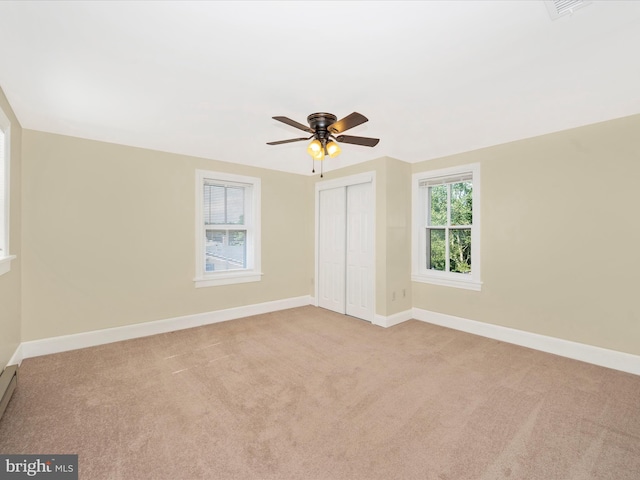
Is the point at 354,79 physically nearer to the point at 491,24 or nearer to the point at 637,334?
the point at 491,24

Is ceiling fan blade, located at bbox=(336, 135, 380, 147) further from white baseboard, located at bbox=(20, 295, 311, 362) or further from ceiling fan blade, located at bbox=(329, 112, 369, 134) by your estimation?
white baseboard, located at bbox=(20, 295, 311, 362)

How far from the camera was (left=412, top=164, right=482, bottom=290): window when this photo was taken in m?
3.89

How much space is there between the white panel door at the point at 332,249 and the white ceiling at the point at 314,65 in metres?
1.87

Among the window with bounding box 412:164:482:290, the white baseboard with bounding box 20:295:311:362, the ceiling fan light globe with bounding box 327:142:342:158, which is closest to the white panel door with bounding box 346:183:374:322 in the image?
the window with bounding box 412:164:482:290

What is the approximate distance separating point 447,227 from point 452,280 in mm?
779

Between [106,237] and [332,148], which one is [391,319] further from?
[106,237]

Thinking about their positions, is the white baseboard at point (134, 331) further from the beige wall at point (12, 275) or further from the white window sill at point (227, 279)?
the white window sill at point (227, 279)

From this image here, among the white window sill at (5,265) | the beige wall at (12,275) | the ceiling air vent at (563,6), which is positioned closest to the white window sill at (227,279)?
the beige wall at (12,275)

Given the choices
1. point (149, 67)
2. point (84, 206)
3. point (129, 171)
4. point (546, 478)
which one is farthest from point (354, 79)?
point (84, 206)

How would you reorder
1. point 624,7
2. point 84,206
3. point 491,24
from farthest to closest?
1. point 84,206
2. point 491,24
3. point 624,7

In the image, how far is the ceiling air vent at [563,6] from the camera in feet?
4.79

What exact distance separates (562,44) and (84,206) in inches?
182

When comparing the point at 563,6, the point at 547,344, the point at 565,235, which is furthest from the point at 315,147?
the point at 547,344

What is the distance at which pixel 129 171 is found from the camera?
362 centimetres
